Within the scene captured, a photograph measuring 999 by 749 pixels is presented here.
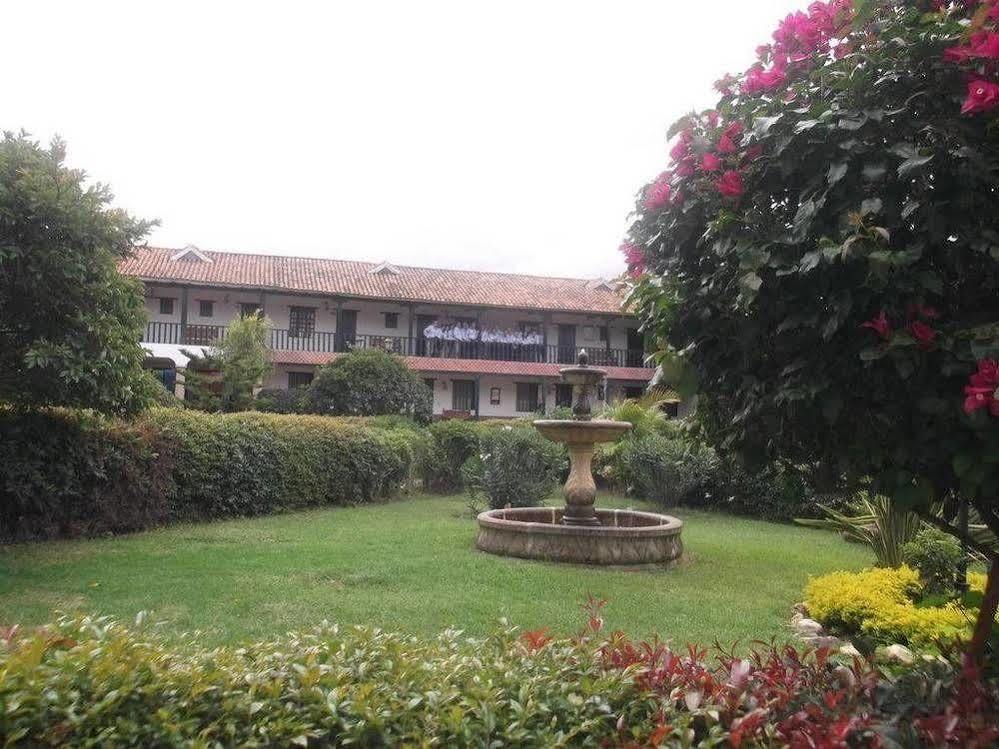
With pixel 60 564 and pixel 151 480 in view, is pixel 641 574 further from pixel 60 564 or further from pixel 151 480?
pixel 151 480

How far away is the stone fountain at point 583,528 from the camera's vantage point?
8781 mm

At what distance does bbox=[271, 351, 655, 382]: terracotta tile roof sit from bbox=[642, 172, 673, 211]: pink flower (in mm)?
26665

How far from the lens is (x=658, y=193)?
9.42ft

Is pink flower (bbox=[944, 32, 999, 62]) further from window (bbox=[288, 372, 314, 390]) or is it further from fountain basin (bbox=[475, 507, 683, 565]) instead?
window (bbox=[288, 372, 314, 390])

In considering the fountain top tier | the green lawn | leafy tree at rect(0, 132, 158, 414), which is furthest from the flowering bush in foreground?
the fountain top tier

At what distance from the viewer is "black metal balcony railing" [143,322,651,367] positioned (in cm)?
2847

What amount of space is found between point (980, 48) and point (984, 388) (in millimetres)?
885

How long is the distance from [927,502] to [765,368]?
62 cm

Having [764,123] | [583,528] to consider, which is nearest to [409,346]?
[583,528]

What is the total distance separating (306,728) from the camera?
2.19 metres

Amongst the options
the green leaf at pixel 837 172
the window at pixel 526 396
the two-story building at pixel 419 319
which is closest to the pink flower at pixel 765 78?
the green leaf at pixel 837 172

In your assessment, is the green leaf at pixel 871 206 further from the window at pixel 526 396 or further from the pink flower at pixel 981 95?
the window at pixel 526 396

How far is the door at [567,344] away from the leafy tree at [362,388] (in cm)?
1179

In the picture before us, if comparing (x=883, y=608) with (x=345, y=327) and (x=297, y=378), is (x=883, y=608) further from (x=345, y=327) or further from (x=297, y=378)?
(x=345, y=327)
